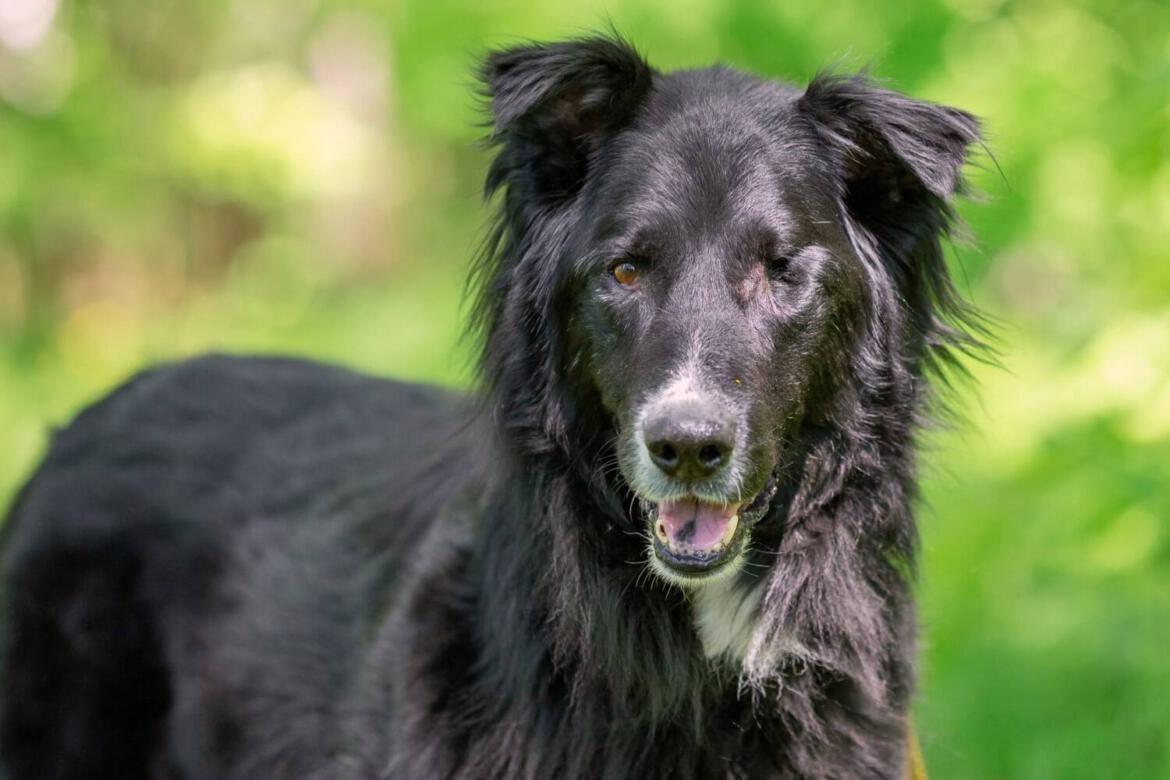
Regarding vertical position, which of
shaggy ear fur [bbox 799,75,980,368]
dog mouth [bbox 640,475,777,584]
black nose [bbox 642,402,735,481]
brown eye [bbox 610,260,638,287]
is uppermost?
shaggy ear fur [bbox 799,75,980,368]

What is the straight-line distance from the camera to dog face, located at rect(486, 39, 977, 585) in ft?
9.87

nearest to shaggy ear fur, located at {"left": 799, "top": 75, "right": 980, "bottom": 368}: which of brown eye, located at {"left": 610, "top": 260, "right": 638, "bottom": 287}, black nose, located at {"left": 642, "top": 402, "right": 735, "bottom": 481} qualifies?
brown eye, located at {"left": 610, "top": 260, "right": 638, "bottom": 287}

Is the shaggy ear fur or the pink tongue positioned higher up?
the shaggy ear fur

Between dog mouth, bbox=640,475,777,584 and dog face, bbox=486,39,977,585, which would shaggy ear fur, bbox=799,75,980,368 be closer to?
dog face, bbox=486,39,977,585

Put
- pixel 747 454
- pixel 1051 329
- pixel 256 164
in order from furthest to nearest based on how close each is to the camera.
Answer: pixel 256 164, pixel 1051 329, pixel 747 454

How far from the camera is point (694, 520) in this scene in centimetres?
310

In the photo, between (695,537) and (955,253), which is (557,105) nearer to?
(695,537)

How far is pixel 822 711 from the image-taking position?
3271 mm

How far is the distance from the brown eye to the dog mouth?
0.52 metres

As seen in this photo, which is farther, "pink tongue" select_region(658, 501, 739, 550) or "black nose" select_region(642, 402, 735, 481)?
"pink tongue" select_region(658, 501, 739, 550)

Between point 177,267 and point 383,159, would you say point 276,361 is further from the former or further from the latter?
point 177,267

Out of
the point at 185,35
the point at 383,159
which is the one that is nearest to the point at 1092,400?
the point at 383,159

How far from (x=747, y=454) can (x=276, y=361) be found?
2.38 m

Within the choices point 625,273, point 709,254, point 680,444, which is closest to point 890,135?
point 709,254
